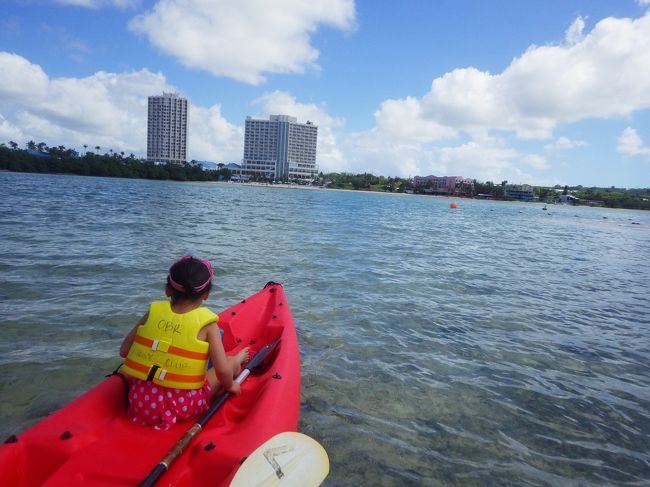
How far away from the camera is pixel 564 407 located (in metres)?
5.25

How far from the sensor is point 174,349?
2.99 m

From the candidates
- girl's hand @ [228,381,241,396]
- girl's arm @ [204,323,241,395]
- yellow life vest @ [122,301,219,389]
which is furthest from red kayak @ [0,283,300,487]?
yellow life vest @ [122,301,219,389]

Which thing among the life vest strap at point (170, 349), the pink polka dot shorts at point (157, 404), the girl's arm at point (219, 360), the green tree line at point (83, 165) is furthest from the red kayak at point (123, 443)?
the green tree line at point (83, 165)

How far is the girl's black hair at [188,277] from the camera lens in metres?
2.90

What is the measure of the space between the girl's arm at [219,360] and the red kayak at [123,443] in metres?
0.29

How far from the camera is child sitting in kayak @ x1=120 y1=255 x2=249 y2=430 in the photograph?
2953mm

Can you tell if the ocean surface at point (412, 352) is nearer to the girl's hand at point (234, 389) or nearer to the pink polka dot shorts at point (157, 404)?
the girl's hand at point (234, 389)

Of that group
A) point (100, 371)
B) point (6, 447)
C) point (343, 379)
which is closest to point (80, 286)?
point (100, 371)

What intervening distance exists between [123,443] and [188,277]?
4.35ft

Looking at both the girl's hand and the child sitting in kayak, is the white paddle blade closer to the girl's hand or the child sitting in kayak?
the girl's hand

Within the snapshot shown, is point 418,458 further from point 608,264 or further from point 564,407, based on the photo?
point 608,264

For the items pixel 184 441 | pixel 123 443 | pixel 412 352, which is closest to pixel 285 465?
pixel 184 441

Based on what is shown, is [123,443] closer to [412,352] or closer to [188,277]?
[188,277]

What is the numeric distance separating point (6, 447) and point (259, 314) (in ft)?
11.5
